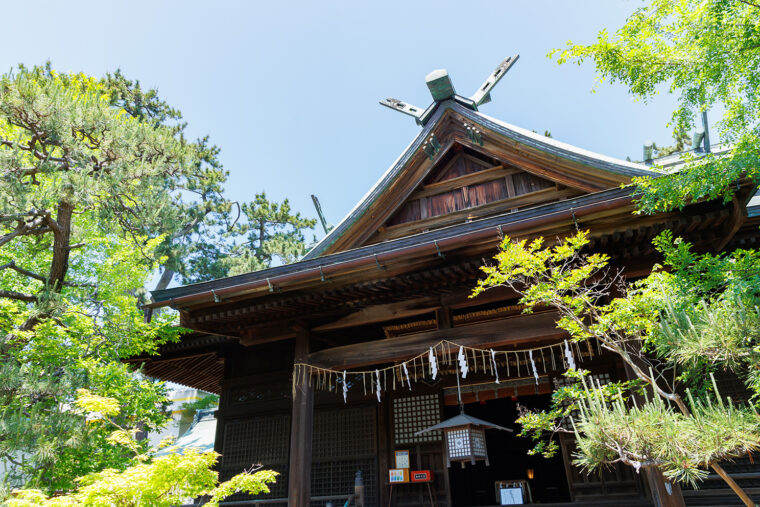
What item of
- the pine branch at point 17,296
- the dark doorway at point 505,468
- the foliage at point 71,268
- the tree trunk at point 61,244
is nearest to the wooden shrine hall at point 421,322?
the foliage at point 71,268

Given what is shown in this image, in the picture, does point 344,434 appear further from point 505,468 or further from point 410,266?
point 505,468

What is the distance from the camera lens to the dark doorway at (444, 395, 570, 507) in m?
12.2

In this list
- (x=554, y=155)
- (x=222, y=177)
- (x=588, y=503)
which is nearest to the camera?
(x=588, y=503)

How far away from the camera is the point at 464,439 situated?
7.14 meters

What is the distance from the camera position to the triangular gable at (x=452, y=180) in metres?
8.12

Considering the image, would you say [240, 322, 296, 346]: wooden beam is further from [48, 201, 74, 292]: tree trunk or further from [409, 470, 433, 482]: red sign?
[48, 201, 74, 292]: tree trunk

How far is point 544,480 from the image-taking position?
1346 centimetres

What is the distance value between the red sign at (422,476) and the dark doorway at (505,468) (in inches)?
160

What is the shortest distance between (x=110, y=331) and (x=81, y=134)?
14.9 ft

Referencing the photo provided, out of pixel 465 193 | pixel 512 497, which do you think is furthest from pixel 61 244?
pixel 512 497

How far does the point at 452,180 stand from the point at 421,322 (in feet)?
9.20

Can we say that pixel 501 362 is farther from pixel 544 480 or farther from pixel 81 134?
pixel 81 134

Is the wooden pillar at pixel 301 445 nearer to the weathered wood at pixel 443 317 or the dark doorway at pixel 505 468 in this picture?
the weathered wood at pixel 443 317

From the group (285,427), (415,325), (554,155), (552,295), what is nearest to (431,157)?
(554,155)
